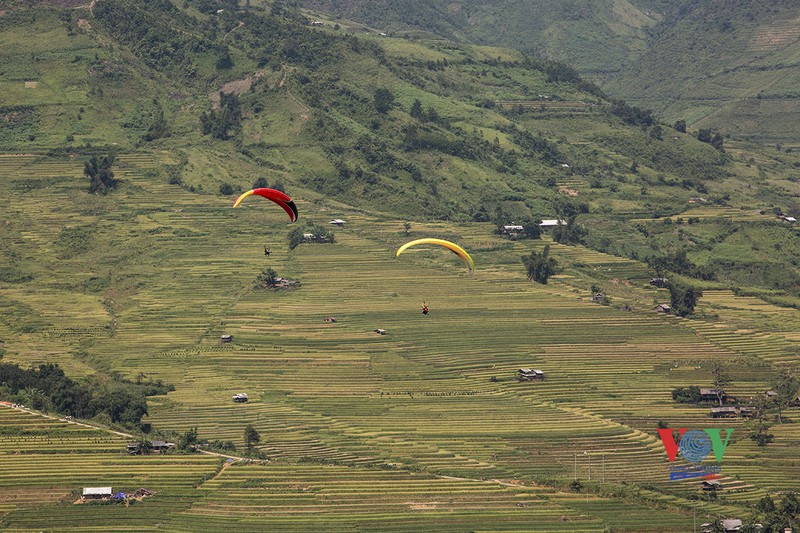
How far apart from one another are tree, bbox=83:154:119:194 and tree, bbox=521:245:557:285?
4501cm

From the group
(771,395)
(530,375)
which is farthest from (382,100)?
(771,395)

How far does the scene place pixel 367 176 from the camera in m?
147

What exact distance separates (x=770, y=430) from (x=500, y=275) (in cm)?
3868

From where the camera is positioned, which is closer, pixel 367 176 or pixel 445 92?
pixel 367 176

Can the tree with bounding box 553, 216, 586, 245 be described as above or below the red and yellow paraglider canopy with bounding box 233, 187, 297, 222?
above

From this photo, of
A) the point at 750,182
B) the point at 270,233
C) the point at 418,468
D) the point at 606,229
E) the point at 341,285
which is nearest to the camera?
the point at 418,468

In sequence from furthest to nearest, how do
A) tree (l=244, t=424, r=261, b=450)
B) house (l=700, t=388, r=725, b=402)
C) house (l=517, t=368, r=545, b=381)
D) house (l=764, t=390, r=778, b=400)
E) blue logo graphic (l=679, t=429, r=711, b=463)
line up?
1. house (l=517, t=368, r=545, b=381)
2. house (l=764, t=390, r=778, b=400)
3. house (l=700, t=388, r=725, b=402)
4. blue logo graphic (l=679, t=429, r=711, b=463)
5. tree (l=244, t=424, r=261, b=450)

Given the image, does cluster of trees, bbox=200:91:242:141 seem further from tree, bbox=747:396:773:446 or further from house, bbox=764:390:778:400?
tree, bbox=747:396:773:446

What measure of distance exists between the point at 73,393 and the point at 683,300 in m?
54.5

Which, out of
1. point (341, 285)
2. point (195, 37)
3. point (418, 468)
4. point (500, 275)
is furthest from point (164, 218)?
point (418, 468)

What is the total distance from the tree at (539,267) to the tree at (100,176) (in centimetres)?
4501

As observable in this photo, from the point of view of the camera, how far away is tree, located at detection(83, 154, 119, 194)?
136000 millimetres

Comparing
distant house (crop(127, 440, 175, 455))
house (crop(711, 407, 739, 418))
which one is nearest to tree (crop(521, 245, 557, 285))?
house (crop(711, 407, 739, 418))

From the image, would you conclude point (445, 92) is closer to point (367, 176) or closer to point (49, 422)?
point (367, 176)
